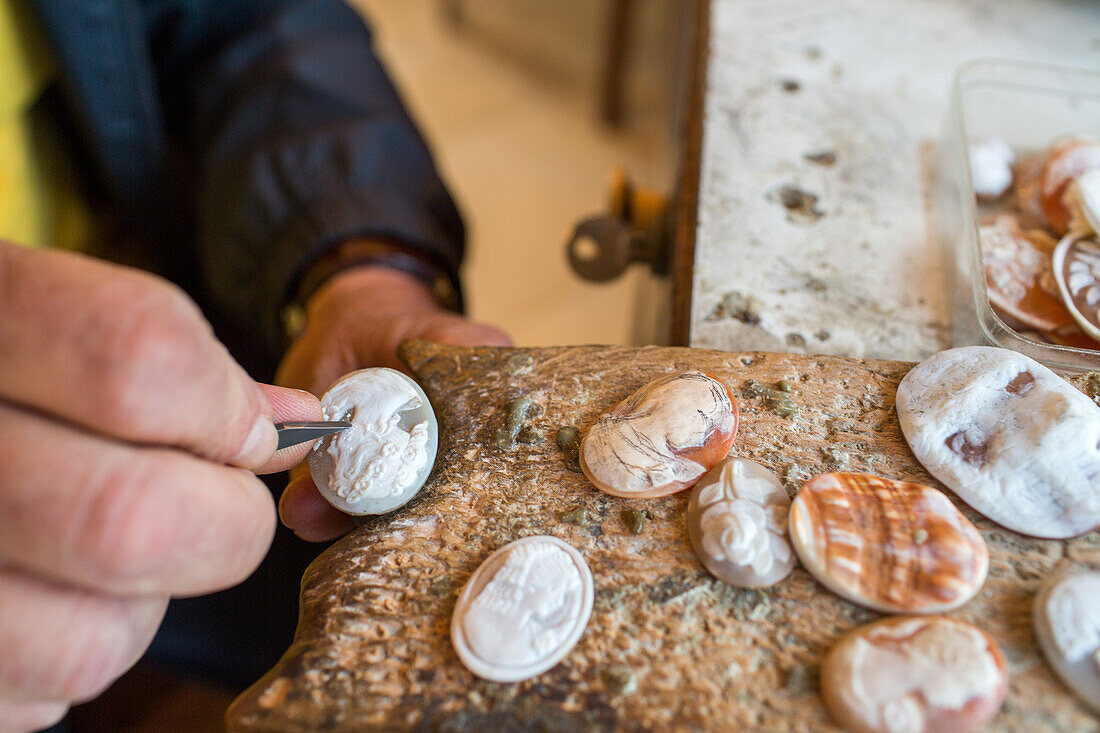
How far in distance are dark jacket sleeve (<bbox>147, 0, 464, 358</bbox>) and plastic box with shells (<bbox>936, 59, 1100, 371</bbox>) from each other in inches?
22.2

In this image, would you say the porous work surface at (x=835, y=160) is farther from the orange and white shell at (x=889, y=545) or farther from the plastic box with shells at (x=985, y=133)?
the orange and white shell at (x=889, y=545)

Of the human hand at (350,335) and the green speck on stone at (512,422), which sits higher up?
the green speck on stone at (512,422)

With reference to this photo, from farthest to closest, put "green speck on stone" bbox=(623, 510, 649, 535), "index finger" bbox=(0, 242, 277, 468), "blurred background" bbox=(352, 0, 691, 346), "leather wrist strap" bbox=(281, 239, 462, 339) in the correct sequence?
"blurred background" bbox=(352, 0, 691, 346), "leather wrist strap" bbox=(281, 239, 462, 339), "green speck on stone" bbox=(623, 510, 649, 535), "index finger" bbox=(0, 242, 277, 468)

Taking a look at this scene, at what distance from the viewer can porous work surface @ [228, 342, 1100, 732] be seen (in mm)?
389

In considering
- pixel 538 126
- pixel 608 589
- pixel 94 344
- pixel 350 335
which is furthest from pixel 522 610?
pixel 538 126

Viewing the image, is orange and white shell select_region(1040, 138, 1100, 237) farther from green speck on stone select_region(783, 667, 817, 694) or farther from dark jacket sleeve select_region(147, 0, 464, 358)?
dark jacket sleeve select_region(147, 0, 464, 358)

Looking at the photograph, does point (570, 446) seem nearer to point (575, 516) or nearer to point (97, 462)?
point (575, 516)

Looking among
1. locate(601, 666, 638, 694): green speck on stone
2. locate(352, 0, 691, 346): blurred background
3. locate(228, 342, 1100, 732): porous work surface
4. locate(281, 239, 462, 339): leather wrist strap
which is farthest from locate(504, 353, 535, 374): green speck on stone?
locate(352, 0, 691, 346): blurred background

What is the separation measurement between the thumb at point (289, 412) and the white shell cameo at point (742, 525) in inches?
10.4

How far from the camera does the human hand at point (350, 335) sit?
538 millimetres

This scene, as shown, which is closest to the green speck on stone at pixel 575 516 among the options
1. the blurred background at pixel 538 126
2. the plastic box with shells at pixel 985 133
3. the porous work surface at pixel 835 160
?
the porous work surface at pixel 835 160

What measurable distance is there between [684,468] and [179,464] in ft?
0.99

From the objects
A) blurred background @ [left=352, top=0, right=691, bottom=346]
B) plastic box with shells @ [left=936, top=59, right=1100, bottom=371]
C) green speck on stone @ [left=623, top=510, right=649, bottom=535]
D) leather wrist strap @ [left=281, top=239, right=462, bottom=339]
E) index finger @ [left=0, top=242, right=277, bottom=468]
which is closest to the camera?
index finger @ [left=0, top=242, right=277, bottom=468]

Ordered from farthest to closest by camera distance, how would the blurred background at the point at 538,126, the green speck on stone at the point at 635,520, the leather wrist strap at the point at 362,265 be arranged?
the blurred background at the point at 538,126 < the leather wrist strap at the point at 362,265 < the green speck on stone at the point at 635,520
